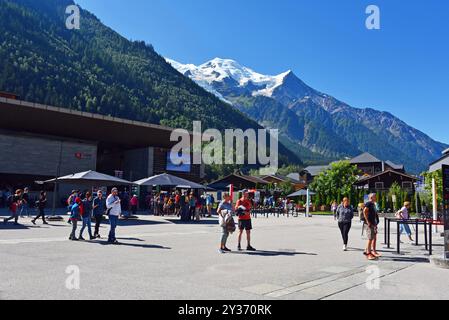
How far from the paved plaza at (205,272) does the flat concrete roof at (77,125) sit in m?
22.4

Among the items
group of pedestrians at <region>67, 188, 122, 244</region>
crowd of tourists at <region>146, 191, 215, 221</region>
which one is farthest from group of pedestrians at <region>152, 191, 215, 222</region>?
group of pedestrians at <region>67, 188, 122, 244</region>

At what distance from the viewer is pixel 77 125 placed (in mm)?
35438

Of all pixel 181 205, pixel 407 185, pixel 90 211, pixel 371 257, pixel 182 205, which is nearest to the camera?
pixel 371 257

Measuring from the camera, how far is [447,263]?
346 inches

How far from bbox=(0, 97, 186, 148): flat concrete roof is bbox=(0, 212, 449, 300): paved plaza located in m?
22.4

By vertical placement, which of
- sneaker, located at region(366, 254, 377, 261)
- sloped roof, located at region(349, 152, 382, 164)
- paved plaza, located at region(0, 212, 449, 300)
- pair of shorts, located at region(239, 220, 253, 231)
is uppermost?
sloped roof, located at region(349, 152, 382, 164)

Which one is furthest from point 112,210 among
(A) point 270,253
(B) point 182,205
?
(B) point 182,205

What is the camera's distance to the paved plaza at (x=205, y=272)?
601cm

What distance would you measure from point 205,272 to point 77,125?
3093 cm

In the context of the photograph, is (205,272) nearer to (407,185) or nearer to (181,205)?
(181,205)

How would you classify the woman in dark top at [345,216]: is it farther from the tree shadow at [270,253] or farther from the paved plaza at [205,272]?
the tree shadow at [270,253]

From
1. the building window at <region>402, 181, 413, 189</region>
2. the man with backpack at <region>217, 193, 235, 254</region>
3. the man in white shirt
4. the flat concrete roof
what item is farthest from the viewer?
the building window at <region>402, 181, 413, 189</region>

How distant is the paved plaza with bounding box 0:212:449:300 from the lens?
19.7 ft

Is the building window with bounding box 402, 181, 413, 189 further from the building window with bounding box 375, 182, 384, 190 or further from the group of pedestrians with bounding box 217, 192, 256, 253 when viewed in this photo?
the group of pedestrians with bounding box 217, 192, 256, 253
